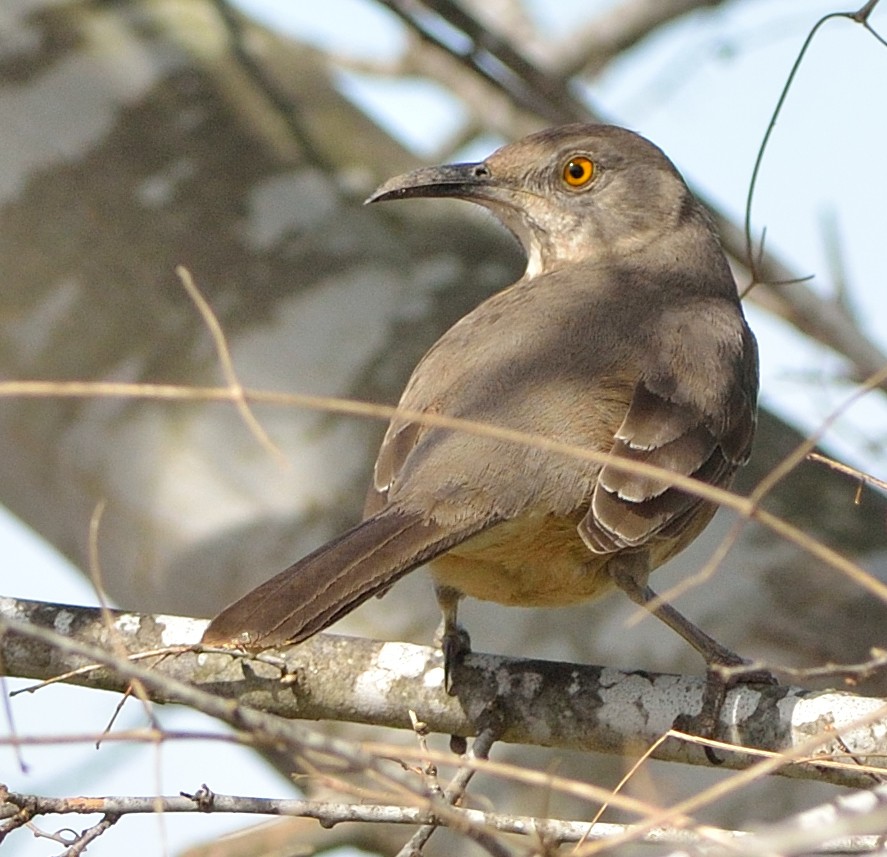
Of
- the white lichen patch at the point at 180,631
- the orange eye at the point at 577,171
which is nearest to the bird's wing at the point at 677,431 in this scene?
the orange eye at the point at 577,171

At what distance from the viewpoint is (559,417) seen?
4.08m

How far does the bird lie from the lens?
368cm

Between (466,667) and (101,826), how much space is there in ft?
3.73

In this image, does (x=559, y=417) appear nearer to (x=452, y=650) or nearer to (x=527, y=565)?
(x=527, y=565)

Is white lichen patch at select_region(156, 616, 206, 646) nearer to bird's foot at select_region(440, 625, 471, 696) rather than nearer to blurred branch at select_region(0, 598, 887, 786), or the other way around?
blurred branch at select_region(0, 598, 887, 786)

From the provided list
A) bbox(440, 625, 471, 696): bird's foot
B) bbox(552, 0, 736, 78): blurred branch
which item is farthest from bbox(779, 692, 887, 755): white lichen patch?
bbox(552, 0, 736, 78): blurred branch

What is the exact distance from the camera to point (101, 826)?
9.05 feet

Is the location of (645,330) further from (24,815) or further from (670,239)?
(24,815)

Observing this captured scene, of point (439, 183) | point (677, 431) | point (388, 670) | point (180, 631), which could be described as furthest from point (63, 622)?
point (439, 183)

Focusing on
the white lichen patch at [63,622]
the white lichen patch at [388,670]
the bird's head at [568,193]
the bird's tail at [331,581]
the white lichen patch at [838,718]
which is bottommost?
the white lichen patch at [388,670]

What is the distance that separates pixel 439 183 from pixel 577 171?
510 mm

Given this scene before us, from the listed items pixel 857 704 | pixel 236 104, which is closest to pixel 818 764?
pixel 857 704

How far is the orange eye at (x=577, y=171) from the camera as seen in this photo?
5289mm

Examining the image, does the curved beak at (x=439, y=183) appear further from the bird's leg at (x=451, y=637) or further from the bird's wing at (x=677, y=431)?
the bird's leg at (x=451, y=637)
